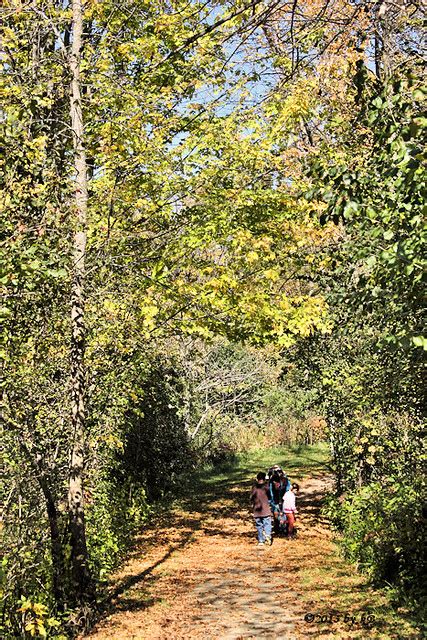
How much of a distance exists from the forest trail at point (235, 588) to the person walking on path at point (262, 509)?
0.35 meters

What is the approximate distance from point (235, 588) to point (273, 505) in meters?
4.21

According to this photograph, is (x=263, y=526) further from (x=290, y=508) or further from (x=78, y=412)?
(x=78, y=412)

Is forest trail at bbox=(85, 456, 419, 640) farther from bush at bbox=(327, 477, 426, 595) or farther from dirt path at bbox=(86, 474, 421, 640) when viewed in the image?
bush at bbox=(327, 477, 426, 595)

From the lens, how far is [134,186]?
9.37m

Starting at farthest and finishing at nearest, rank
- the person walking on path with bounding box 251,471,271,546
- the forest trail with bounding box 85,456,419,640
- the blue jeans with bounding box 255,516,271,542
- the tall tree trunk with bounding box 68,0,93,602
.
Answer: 1. the blue jeans with bounding box 255,516,271,542
2. the person walking on path with bounding box 251,471,271,546
3. the forest trail with bounding box 85,456,419,640
4. the tall tree trunk with bounding box 68,0,93,602

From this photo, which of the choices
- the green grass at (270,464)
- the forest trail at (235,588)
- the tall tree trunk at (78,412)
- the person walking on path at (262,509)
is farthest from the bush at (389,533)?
the green grass at (270,464)

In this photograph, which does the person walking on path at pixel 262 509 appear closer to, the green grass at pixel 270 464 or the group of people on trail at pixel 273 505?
the group of people on trail at pixel 273 505

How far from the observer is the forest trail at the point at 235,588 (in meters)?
7.75

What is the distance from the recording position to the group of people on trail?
1290 cm

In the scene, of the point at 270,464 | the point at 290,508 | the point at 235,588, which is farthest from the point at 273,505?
the point at 270,464

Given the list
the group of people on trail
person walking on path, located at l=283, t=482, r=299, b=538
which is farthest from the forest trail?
Result: the group of people on trail

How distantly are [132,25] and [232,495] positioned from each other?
13.5m

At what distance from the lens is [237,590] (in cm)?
982

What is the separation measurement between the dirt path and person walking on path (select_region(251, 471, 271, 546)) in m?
0.31
